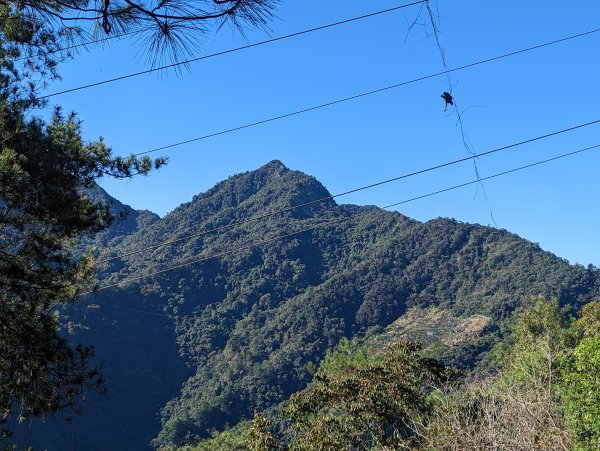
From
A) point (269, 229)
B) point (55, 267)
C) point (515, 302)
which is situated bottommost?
point (515, 302)

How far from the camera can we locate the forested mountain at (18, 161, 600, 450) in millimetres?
66875

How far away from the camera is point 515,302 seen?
2825 inches

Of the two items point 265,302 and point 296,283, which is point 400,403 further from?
point 296,283

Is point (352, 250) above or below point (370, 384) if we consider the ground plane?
above

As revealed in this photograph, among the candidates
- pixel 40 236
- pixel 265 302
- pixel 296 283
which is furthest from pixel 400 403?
pixel 296 283

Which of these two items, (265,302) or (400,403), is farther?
(265,302)

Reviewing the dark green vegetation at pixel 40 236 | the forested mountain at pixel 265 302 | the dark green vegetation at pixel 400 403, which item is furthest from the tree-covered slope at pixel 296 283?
the dark green vegetation at pixel 40 236

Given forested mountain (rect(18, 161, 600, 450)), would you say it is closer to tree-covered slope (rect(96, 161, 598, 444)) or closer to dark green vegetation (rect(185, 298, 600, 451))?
tree-covered slope (rect(96, 161, 598, 444))

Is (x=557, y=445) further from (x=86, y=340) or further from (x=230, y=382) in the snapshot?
(x=86, y=340)

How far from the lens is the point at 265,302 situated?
95.6 m

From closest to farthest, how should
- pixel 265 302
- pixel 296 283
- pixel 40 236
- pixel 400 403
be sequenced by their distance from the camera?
pixel 40 236 < pixel 400 403 < pixel 265 302 < pixel 296 283

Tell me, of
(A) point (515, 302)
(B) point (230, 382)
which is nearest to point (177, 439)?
(B) point (230, 382)

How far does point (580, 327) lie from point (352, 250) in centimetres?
8271

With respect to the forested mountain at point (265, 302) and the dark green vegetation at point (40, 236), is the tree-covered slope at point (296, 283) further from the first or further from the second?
the dark green vegetation at point (40, 236)
